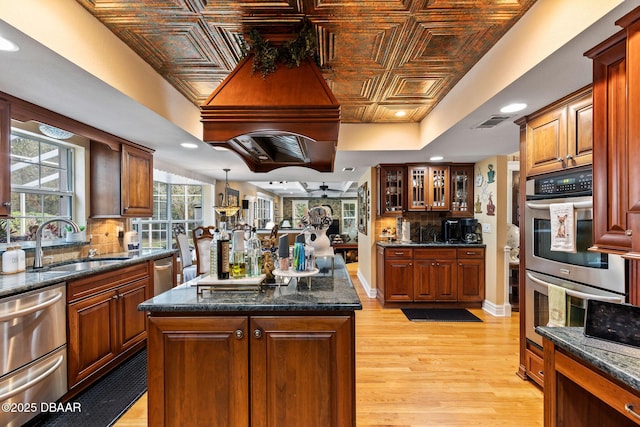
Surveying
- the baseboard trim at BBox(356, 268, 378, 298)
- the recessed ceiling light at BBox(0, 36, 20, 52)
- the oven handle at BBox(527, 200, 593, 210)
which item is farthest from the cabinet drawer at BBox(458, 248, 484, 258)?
the recessed ceiling light at BBox(0, 36, 20, 52)

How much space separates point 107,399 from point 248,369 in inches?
59.4

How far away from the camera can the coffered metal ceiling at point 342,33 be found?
1620 millimetres

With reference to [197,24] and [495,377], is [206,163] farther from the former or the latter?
[495,377]

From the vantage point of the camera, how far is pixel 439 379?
248cm

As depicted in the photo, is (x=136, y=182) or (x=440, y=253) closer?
(x=136, y=182)

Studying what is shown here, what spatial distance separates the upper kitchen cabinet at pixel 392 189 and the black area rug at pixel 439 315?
4.80 feet

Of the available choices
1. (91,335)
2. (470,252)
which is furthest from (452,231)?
(91,335)

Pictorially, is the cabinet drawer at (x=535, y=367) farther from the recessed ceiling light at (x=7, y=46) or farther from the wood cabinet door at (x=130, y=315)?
the recessed ceiling light at (x=7, y=46)

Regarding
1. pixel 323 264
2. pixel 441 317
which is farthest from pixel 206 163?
pixel 441 317

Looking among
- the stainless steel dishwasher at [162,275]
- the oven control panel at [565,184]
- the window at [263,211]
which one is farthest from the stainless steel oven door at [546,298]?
the window at [263,211]

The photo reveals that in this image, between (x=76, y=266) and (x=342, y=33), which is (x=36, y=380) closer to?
(x=76, y=266)

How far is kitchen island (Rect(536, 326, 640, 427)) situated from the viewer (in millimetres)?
1021

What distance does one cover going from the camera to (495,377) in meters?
2.52

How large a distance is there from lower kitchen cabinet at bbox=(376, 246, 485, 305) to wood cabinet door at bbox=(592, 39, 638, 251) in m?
2.93
